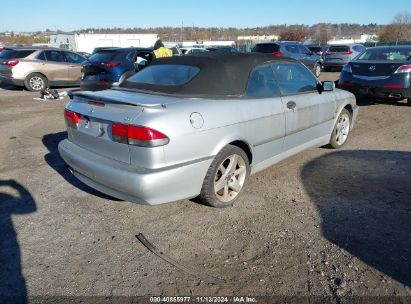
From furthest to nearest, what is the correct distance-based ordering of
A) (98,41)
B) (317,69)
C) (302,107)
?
(98,41) → (317,69) → (302,107)

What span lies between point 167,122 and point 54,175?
241 centimetres

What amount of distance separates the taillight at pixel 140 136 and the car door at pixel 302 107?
190 centimetres

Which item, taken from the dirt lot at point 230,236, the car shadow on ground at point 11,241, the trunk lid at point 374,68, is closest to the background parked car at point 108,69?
the dirt lot at point 230,236

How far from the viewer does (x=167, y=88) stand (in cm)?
385

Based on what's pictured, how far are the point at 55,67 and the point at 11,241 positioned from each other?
1109cm

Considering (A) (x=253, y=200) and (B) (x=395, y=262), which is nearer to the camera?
(B) (x=395, y=262)

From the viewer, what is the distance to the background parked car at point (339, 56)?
19.9 metres

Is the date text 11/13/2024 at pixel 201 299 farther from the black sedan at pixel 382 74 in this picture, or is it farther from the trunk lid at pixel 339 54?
the trunk lid at pixel 339 54

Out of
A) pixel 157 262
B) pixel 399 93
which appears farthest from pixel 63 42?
pixel 157 262

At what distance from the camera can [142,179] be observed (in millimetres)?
3078

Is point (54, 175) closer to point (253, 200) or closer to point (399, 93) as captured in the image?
point (253, 200)

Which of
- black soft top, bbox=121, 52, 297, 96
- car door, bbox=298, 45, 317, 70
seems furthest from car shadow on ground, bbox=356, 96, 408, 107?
car door, bbox=298, 45, 317, 70

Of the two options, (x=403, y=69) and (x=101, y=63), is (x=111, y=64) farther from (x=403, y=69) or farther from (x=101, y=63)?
(x=403, y=69)

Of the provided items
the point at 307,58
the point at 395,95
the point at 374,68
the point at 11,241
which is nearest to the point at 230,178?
the point at 11,241
